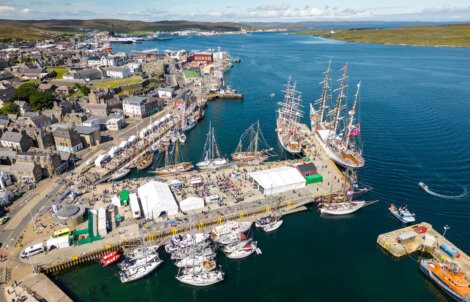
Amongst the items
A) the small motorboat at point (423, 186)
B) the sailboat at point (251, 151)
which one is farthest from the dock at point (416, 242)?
the sailboat at point (251, 151)

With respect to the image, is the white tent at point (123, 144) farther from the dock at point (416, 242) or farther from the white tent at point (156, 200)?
the dock at point (416, 242)

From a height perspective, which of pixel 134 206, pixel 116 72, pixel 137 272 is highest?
pixel 116 72

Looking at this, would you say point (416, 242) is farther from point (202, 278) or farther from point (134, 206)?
point (134, 206)


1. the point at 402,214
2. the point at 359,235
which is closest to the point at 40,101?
the point at 359,235

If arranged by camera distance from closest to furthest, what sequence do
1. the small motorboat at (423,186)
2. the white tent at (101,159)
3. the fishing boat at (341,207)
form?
the fishing boat at (341,207), the small motorboat at (423,186), the white tent at (101,159)

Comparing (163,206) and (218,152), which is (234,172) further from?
(163,206)

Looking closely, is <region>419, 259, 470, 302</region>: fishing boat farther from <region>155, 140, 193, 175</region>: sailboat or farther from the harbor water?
<region>155, 140, 193, 175</region>: sailboat
